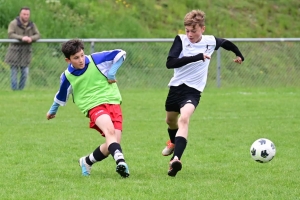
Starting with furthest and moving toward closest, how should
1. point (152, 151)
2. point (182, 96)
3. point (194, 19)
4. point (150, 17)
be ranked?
point (150, 17), point (152, 151), point (182, 96), point (194, 19)

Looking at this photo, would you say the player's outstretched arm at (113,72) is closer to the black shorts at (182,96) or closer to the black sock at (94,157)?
the black sock at (94,157)

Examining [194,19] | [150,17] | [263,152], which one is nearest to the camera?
[263,152]

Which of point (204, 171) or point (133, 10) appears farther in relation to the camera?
point (133, 10)

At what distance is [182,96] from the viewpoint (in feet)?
24.9

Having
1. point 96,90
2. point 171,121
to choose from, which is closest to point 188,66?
point 171,121

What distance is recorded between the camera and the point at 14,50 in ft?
51.4

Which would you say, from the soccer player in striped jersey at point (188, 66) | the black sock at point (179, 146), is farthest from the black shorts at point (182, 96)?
the black sock at point (179, 146)

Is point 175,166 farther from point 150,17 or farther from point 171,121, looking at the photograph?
point 150,17

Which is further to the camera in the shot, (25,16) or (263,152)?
(25,16)

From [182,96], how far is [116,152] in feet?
3.85

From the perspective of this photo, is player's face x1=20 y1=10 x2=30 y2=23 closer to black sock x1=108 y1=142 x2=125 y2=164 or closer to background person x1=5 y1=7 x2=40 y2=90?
background person x1=5 y1=7 x2=40 y2=90

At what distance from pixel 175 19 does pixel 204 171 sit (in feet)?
48.1

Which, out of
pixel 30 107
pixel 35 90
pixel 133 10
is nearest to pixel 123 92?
pixel 35 90

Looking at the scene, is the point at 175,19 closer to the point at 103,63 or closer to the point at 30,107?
the point at 30,107
